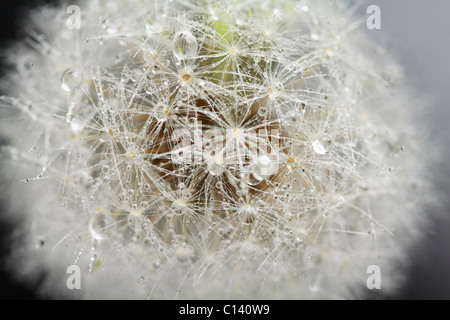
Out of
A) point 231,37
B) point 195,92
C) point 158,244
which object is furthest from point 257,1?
point 158,244

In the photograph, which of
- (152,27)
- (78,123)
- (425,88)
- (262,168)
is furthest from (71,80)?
(425,88)

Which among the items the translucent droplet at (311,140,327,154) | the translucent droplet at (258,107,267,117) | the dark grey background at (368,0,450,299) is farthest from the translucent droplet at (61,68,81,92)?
the dark grey background at (368,0,450,299)

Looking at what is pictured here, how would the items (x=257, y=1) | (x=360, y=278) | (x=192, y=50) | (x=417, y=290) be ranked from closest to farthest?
(x=192, y=50) → (x=257, y=1) → (x=360, y=278) → (x=417, y=290)

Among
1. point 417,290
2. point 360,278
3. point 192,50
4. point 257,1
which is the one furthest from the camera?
point 417,290

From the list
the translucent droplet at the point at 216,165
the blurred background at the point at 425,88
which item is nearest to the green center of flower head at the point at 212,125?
the translucent droplet at the point at 216,165

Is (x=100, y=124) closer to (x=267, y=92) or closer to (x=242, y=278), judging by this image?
(x=267, y=92)

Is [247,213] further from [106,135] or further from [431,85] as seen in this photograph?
[431,85]

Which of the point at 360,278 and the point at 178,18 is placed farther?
the point at 360,278
